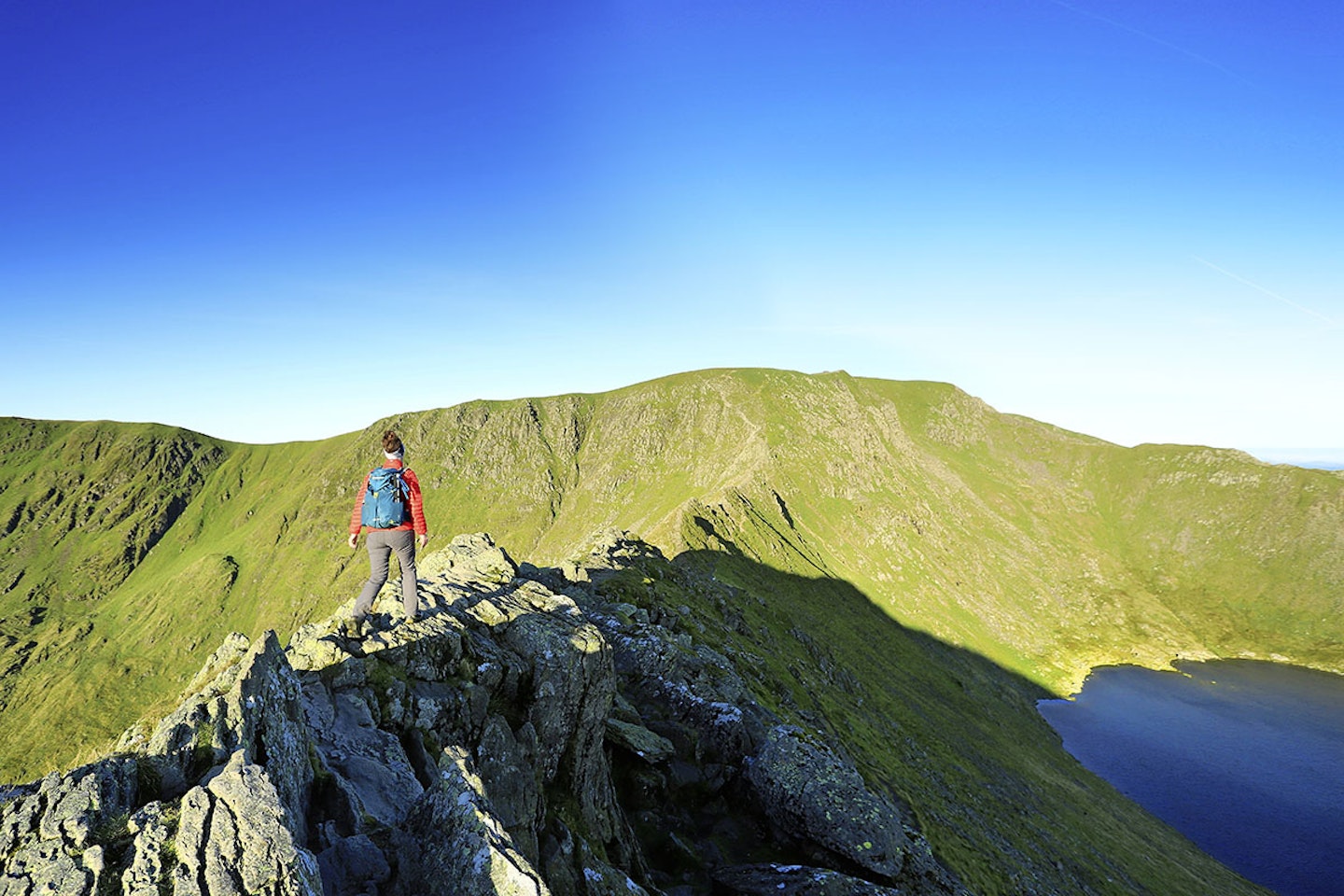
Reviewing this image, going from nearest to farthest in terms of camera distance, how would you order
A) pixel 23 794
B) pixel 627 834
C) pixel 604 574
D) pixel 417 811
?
pixel 23 794 → pixel 417 811 → pixel 627 834 → pixel 604 574

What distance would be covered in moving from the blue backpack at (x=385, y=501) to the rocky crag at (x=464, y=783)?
14.0 ft

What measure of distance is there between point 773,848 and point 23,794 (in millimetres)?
25191

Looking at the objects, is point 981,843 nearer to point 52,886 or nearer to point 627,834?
point 627,834

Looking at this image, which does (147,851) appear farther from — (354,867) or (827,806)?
(827,806)

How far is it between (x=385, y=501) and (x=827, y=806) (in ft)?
74.5

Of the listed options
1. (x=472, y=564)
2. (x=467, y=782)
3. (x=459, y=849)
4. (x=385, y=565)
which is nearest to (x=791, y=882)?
(x=467, y=782)

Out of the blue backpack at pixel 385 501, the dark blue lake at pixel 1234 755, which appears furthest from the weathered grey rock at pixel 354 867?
the dark blue lake at pixel 1234 755

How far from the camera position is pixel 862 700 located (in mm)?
92562

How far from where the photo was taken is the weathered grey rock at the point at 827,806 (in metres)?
25.3

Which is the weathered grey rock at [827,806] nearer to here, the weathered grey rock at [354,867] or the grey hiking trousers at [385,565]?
the grey hiking trousers at [385,565]

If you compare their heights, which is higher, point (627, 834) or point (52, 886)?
point (52, 886)

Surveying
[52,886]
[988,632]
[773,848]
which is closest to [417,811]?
[52,886]

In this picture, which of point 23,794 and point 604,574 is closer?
point 23,794

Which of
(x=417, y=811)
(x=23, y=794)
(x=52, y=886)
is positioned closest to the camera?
(x=52, y=886)
